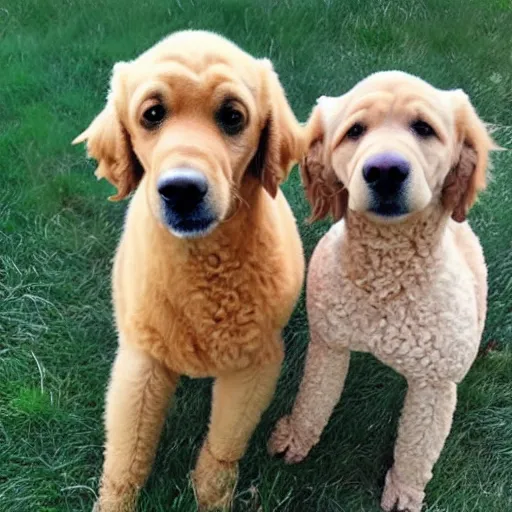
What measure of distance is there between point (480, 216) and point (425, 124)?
5.56ft

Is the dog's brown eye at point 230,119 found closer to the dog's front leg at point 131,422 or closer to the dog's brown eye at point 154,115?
the dog's brown eye at point 154,115

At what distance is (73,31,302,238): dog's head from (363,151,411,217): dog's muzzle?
34 cm

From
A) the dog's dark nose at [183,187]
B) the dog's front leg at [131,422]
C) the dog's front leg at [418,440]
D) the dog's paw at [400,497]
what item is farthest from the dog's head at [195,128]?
the dog's paw at [400,497]

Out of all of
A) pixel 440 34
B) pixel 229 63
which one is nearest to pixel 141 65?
pixel 229 63

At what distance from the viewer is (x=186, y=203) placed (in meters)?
2.13

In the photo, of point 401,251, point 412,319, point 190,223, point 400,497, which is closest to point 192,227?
point 190,223

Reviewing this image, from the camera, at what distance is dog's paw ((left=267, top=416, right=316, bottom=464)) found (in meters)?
2.87

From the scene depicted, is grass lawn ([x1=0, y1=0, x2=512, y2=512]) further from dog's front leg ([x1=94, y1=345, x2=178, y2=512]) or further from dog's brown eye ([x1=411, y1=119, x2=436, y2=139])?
dog's brown eye ([x1=411, y1=119, x2=436, y2=139])

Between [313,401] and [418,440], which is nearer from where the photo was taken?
[418,440]

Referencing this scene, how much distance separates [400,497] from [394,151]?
1316 mm

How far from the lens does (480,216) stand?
3.83 metres

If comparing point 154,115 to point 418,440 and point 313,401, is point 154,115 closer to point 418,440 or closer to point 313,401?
point 313,401

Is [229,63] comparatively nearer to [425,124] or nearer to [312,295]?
[425,124]

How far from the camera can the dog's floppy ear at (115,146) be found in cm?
236
